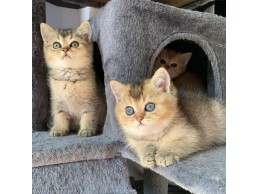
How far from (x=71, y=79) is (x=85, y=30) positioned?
0.23 meters

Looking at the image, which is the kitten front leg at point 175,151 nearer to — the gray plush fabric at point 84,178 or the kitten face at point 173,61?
the gray plush fabric at point 84,178

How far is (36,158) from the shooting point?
1.21 metres

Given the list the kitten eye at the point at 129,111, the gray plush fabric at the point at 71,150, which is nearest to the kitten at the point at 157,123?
the kitten eye at the point at 129,111

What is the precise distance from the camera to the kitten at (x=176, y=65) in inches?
67.7

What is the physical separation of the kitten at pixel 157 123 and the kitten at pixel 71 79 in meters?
0.31

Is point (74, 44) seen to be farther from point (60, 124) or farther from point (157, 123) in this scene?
point (157, 123)

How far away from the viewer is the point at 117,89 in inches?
48.8

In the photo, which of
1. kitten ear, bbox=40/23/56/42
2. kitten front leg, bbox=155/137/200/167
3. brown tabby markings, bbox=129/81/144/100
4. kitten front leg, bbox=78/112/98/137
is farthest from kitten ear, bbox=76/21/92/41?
kitten front leg, bbox=155/137/200/167

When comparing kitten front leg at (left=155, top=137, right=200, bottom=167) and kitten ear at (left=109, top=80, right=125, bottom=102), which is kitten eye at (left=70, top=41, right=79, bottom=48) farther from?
kitten front leg at (left=155, top=137, right=200, bottom=167)
